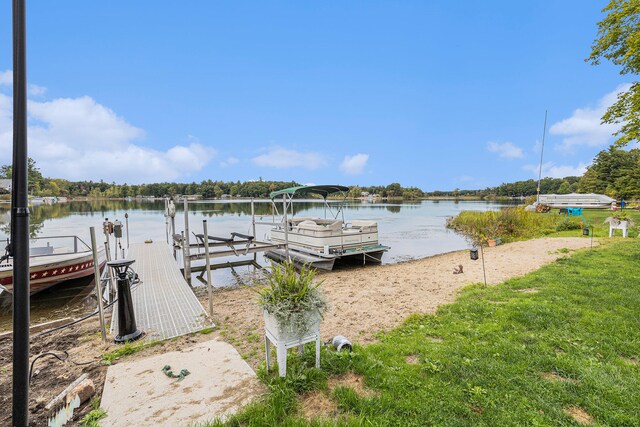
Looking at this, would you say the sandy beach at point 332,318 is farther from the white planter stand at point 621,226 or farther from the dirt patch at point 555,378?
the white planter stand at point 621,226

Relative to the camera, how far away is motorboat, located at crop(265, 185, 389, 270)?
10609mm

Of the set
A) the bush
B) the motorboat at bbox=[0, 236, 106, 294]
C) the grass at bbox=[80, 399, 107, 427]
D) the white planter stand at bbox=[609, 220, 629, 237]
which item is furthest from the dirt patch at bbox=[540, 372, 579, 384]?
the bush

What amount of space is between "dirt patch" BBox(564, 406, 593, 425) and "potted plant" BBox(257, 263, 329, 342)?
7.10ft

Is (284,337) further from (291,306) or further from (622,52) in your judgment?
(622,52)

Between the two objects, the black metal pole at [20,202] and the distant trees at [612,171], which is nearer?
the black metal pole at [20,202]

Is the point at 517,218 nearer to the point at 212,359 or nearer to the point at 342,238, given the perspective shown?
the point at 342,238

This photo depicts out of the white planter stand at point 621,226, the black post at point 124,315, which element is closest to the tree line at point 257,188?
the white planter stand at point 621,226

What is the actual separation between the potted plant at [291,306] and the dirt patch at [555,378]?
226cm

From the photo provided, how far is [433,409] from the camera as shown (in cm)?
242

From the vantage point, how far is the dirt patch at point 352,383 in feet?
8.80

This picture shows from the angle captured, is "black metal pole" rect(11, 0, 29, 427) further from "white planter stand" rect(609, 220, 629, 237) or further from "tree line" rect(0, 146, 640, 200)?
"tree line" rect(0, 146, 640, 200)

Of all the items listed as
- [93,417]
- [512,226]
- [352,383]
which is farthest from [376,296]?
[512,226]

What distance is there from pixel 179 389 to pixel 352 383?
169 centimetres

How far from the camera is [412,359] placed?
130 inches
